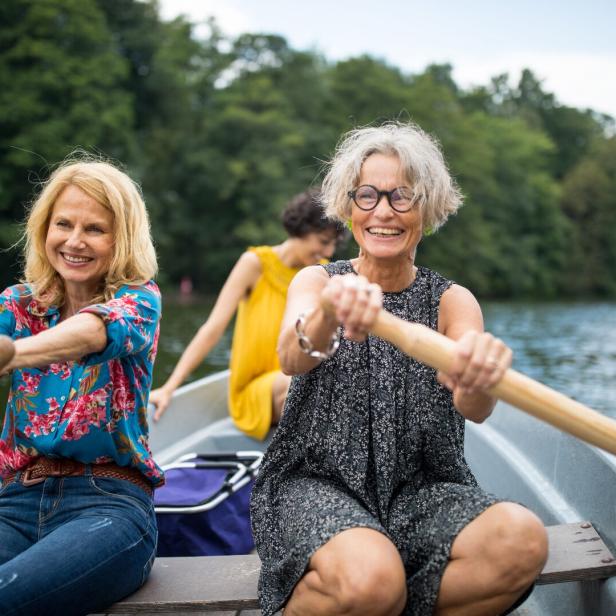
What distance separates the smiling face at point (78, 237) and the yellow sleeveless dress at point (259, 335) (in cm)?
186

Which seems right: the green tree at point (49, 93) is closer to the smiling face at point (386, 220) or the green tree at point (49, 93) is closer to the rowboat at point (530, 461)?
the rowboat at point (530, 461)

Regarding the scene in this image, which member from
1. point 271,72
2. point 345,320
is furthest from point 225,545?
point 271,72

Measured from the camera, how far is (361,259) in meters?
2.20

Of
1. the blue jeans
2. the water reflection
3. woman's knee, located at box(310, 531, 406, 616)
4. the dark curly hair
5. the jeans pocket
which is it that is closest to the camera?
woman's knee, located at box(310, 531, 406, 616)

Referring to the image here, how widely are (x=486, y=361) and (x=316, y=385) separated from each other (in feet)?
2.05

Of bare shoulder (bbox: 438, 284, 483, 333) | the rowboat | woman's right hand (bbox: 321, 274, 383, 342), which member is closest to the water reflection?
the rowboat

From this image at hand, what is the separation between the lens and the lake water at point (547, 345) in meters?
12.2

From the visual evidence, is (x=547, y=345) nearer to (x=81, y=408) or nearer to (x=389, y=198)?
(x=389, y=198)

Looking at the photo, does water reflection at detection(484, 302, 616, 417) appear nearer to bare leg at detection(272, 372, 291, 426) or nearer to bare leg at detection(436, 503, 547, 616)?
bare leg at detection(272, 372, 291, 426)

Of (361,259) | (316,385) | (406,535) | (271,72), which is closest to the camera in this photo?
(406,535)

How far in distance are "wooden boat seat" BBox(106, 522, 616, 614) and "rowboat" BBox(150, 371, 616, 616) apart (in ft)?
0.22

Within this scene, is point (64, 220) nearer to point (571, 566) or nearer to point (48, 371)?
point (48, 371)

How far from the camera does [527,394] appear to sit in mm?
1501

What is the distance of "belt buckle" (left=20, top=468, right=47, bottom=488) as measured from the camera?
2018mm
